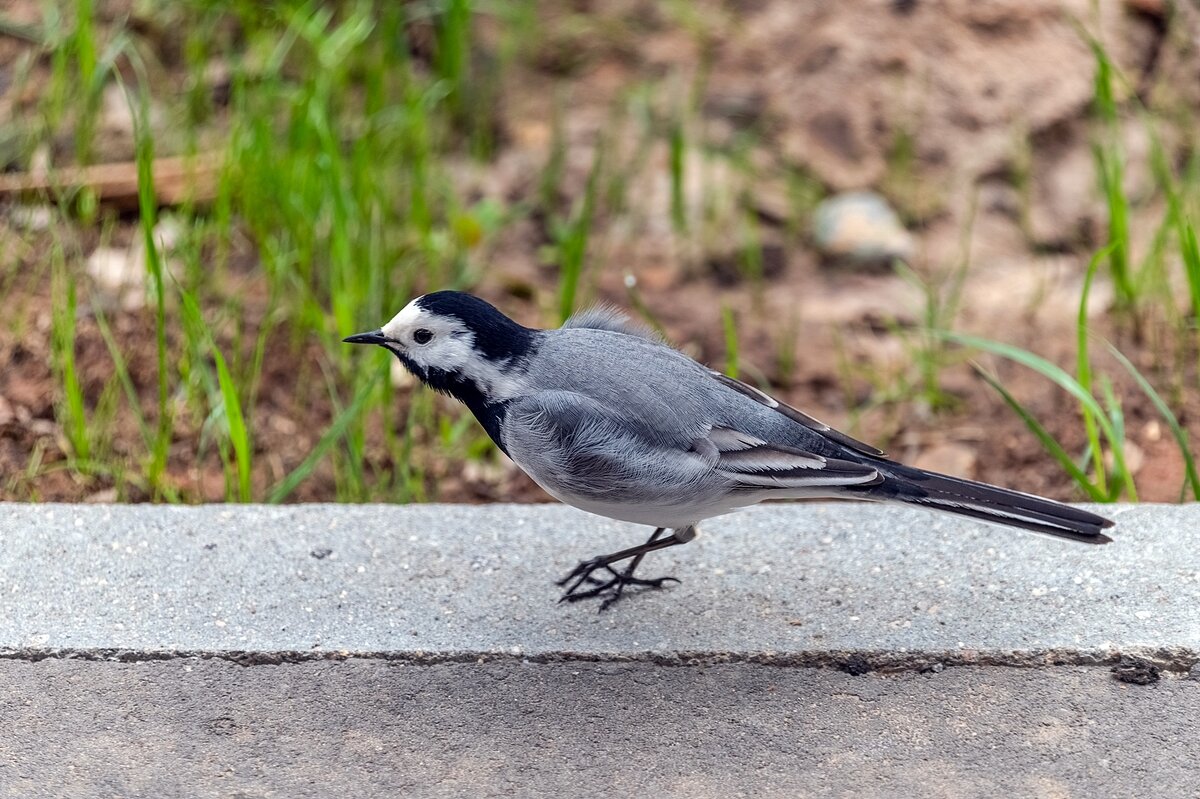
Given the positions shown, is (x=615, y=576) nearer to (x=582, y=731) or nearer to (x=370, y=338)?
(x=582, y=731)

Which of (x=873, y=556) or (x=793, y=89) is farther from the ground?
(x=793, y=89)

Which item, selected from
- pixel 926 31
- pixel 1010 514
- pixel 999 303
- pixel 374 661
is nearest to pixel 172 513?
pixel 374 661

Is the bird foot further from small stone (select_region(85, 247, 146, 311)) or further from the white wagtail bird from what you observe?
small stone (select_region(85, 247, 146, 311))

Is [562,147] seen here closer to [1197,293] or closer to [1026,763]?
[1197,293]

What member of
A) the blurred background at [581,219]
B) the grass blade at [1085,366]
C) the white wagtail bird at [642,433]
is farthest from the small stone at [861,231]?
the white wagtail bird at [642,433]

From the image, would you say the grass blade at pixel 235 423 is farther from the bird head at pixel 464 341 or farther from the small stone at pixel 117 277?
the small stone at pixel 117 277

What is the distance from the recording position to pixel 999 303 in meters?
5.11

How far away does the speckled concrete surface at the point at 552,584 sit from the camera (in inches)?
115

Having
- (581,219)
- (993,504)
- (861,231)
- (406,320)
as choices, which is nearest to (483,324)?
(406,320)

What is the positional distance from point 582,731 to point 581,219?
2227mm

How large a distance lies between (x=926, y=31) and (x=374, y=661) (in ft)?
13.0

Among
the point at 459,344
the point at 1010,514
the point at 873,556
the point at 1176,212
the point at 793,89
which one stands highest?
the point at 793,89

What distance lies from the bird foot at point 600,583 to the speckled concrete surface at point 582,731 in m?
0.26

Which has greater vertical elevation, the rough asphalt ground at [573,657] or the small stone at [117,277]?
the small stone at [117,277]
